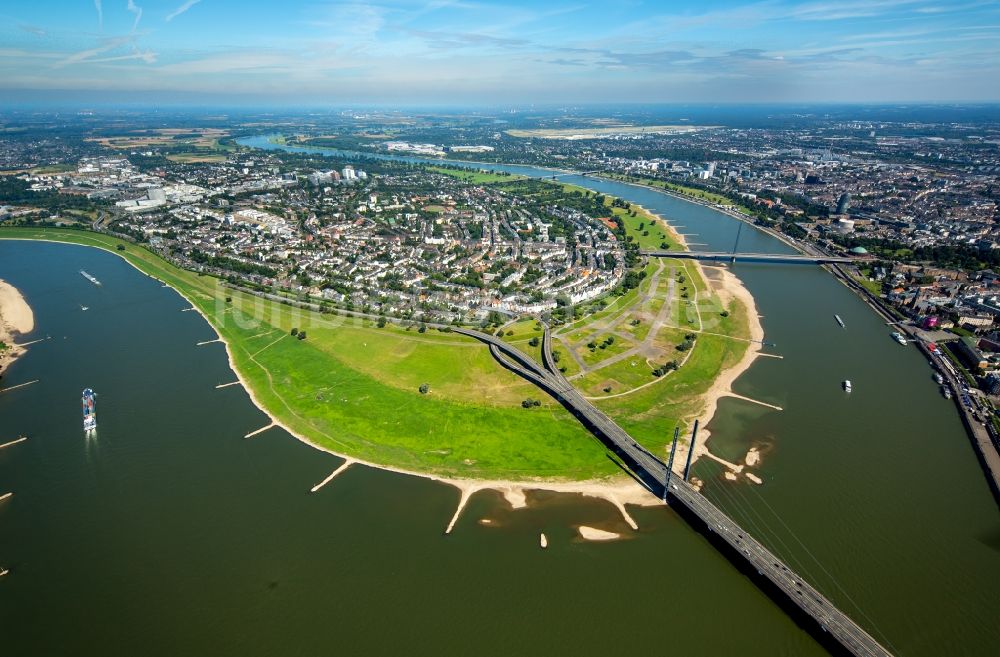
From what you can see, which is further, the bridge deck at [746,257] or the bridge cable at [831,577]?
the bridge deck at [746,257]

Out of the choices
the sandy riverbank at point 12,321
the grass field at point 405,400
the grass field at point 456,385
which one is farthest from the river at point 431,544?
the sandy riverbank at point 12,321

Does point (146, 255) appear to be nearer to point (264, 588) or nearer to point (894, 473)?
point (264, 588)

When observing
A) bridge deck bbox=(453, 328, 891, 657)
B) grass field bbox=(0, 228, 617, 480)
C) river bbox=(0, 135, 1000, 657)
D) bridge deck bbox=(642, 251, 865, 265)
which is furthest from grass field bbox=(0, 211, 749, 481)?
bridge deck bbox=(642, 251, 865, 265)

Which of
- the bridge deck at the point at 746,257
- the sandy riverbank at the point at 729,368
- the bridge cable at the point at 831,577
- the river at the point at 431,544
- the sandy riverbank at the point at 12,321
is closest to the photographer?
the bridge cable at the point at 831,577

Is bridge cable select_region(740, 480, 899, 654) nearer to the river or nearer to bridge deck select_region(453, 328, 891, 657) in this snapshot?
the river

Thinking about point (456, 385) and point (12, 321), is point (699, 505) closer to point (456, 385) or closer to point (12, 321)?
point (456, 385)

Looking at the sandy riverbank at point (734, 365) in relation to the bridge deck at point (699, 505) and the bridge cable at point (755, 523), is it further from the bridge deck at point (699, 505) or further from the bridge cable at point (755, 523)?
the bridge deck at point (699, 505)

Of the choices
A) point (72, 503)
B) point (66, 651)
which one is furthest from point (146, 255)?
point (66, 651)
